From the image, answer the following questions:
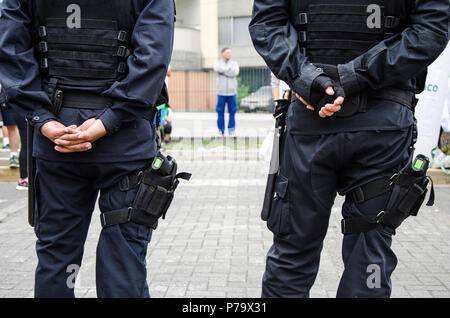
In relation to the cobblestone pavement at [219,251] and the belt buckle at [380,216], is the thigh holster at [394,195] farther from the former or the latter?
the cobblestone pavement at [219,251]

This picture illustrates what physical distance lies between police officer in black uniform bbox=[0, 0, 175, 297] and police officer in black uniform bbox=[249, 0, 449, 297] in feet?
1.99

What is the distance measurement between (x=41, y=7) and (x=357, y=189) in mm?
1647

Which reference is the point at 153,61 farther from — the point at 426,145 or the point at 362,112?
the point at 426,145

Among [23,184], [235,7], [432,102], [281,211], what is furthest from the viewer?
[235,7]

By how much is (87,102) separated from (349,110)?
1.18 metres

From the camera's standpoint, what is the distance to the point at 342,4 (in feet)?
7.77

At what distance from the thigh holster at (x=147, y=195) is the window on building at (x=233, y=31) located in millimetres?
28761

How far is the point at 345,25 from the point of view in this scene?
7.81 feet

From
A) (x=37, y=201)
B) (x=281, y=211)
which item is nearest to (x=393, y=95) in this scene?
(x=281, y=211)

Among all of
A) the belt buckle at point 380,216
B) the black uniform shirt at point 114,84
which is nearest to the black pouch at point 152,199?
the black uniform shirt at point 114,84

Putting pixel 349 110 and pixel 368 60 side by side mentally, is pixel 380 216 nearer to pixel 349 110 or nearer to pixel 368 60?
pixel 349 110

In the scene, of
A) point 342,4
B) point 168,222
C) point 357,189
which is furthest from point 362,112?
point 168,222

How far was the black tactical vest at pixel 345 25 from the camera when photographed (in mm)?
2355

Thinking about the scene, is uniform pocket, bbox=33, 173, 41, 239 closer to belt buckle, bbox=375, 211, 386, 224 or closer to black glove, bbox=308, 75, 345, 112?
black glove, bbox=308, 75, 345, 112
